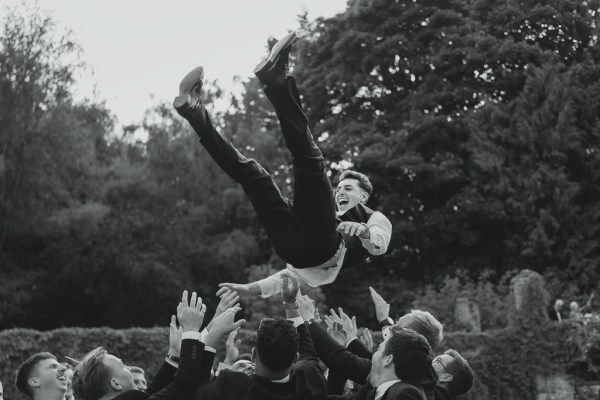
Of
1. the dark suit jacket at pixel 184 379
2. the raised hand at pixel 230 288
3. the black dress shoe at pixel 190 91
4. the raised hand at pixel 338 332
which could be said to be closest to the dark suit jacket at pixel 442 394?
the raised hand at pixel 338 332

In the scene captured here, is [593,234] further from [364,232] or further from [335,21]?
[364,232]

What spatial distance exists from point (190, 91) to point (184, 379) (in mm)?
1993

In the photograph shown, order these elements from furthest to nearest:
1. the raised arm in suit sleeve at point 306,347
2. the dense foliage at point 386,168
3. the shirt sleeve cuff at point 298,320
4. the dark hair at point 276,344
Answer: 1. the dense foliage at point 386,168
2. the shirt sleeve cuff at point 298,320
3. the raised arm in suit sleeve at point 306,347
4. the dark hair at point 276,344

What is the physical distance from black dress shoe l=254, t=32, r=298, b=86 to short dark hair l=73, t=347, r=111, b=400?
1.88 meters

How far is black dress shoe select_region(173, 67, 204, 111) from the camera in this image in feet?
16.7

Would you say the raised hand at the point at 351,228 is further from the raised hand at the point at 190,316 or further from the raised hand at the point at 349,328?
the raised hand at the point at 190,316

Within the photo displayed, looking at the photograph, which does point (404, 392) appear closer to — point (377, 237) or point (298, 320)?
point (298, 320)

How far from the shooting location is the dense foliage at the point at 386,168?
2378cm

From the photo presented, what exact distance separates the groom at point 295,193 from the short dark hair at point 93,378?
0.89 metres

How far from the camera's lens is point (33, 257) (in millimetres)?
25828

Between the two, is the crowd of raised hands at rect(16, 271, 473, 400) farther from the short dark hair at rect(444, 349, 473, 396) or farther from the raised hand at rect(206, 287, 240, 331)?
the short dark hair at rect(444, 349, 473, 396)

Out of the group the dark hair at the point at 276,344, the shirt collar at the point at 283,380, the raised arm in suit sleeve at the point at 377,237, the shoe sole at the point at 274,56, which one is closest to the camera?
the dark hair at the point at 276,344

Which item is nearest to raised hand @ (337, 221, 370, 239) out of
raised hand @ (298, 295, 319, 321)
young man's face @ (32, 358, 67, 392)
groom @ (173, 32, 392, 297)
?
groom @ (173, 32, 392, 297)

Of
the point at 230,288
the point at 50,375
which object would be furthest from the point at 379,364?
the point at 50,375
